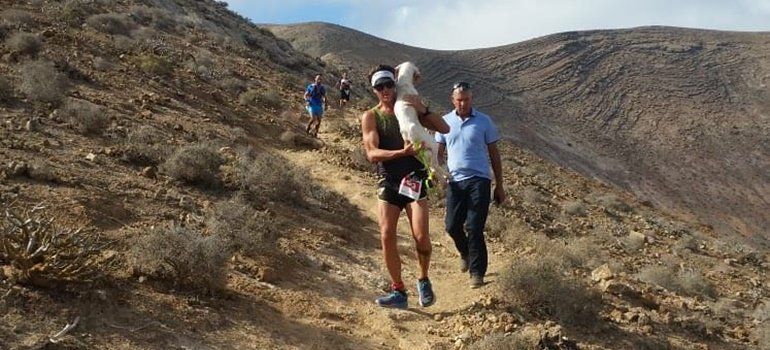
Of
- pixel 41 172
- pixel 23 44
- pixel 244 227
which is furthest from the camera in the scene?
pixel 23 44

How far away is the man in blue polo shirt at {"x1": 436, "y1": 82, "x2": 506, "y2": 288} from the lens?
215 inches

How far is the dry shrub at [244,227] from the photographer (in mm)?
5848

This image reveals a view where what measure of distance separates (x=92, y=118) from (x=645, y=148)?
115 feet

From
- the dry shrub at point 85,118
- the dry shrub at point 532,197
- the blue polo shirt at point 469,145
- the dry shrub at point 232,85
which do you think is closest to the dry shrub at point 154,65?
the dry shrub at point 232,85

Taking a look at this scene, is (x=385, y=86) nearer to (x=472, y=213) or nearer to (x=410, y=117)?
(x=410, y=117)

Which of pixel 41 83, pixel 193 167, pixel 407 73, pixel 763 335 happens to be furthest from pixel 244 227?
pixel 41 83

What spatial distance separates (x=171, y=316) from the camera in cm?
421

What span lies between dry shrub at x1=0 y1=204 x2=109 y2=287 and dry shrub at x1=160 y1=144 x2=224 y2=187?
11.3ft

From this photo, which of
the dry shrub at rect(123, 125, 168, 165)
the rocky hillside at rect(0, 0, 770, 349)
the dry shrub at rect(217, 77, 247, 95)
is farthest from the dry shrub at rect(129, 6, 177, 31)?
the dry shrub at rect(123, 125, 168, 165)

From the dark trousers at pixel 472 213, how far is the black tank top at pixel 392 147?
2.88 feet

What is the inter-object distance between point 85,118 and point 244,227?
158 inches

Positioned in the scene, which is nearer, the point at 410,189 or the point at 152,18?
the point at 410,189

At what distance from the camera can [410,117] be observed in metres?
4.68

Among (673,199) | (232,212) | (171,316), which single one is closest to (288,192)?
(232,212)
